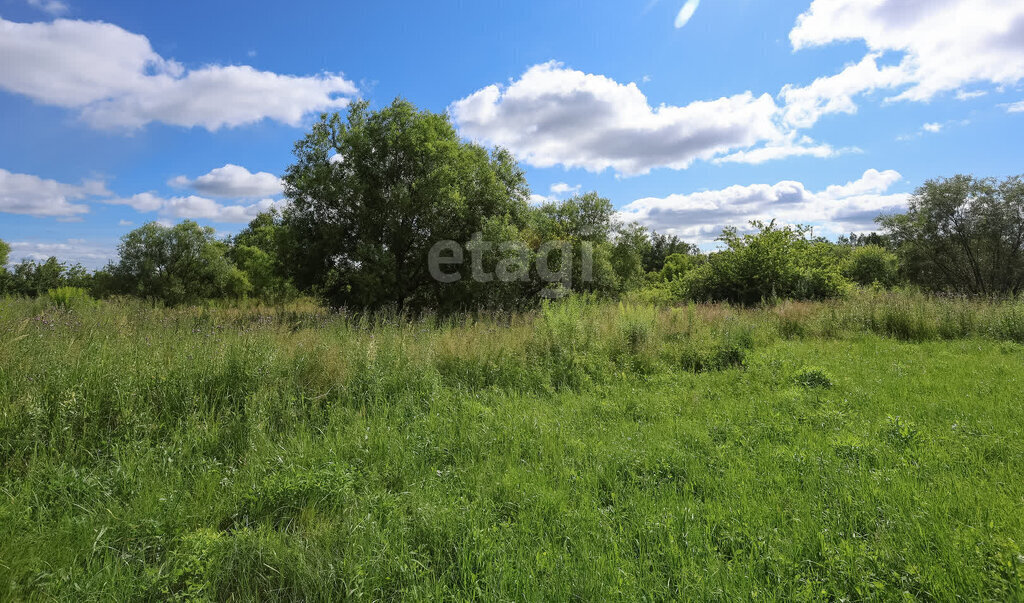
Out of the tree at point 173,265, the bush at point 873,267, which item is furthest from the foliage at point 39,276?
A: the bush at point 873,267

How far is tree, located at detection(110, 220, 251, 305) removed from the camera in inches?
1001

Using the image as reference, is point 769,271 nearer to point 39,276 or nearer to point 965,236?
point 965,236

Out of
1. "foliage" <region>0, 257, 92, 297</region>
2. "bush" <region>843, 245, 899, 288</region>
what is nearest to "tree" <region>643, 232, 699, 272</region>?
"bush" <region>843, 245, 899, 288</region>

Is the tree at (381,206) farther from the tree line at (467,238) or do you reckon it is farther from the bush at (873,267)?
the bush at (873,267)

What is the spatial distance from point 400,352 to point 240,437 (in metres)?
2.52

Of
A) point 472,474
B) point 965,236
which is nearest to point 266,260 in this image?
point 472,474

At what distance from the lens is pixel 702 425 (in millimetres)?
A: 4984

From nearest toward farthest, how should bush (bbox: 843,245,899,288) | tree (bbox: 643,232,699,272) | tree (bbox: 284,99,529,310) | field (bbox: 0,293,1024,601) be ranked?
1. field (bbox: 0,293,1024,601)
2. tree (bbox: 284,99,529,310)
3. bush (bbox: 843,245,899,288)
4. tree (bbox: 643,232,699,272)

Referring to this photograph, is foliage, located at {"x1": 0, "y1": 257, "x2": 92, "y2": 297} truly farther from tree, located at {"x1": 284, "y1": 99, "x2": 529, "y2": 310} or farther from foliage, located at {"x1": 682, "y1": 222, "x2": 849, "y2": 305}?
foliage, located at {"x1": 682, "y1": 222, "x2": 849, "y2": 305}

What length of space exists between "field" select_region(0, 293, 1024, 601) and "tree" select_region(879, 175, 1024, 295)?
24.0 meters

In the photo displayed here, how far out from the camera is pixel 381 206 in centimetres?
1553

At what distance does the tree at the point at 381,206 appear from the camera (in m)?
14.9

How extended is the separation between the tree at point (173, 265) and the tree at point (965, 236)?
4278cm

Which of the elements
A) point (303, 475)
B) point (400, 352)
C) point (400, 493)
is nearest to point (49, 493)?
point (303, 475)
